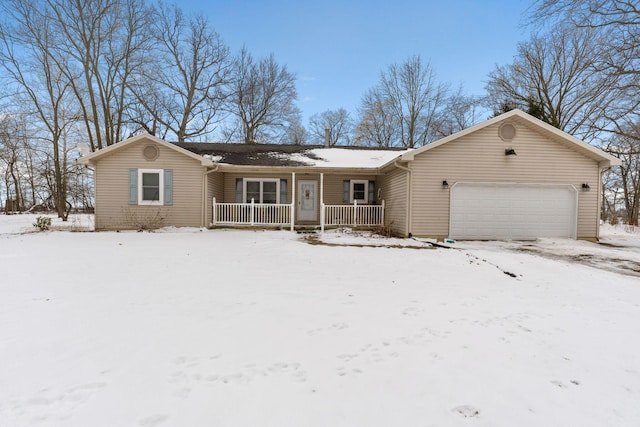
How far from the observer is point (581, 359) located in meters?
2.90

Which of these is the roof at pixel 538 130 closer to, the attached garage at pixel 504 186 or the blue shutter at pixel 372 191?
the attached garage at pixel 504 186

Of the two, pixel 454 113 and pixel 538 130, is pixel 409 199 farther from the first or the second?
pixel 454 113

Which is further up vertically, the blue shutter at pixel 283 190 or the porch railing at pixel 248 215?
the blue shutter at pixel 283 190

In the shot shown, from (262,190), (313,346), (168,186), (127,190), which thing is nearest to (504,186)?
(262,190)

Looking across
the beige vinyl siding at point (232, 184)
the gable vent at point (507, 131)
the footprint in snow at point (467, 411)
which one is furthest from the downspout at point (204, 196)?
the footprint in snow at point (467, 411)

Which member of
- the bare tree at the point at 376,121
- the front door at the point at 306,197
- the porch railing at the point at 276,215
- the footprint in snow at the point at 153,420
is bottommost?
the footprint in snow at the point at 153,420

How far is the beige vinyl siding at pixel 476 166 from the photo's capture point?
1108 cm

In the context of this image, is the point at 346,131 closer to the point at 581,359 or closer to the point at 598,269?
the point at 598,269

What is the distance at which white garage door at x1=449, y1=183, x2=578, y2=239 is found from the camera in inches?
444

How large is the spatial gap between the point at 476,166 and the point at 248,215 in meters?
8.80

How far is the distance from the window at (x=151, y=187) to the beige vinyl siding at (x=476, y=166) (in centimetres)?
915

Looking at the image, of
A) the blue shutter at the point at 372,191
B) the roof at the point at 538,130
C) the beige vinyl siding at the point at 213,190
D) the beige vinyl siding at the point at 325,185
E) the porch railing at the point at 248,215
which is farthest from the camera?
the blue shutter at the point at 372,191

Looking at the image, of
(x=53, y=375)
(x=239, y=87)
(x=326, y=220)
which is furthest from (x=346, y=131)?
(x=53, y=375)

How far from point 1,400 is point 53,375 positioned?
33 cm
